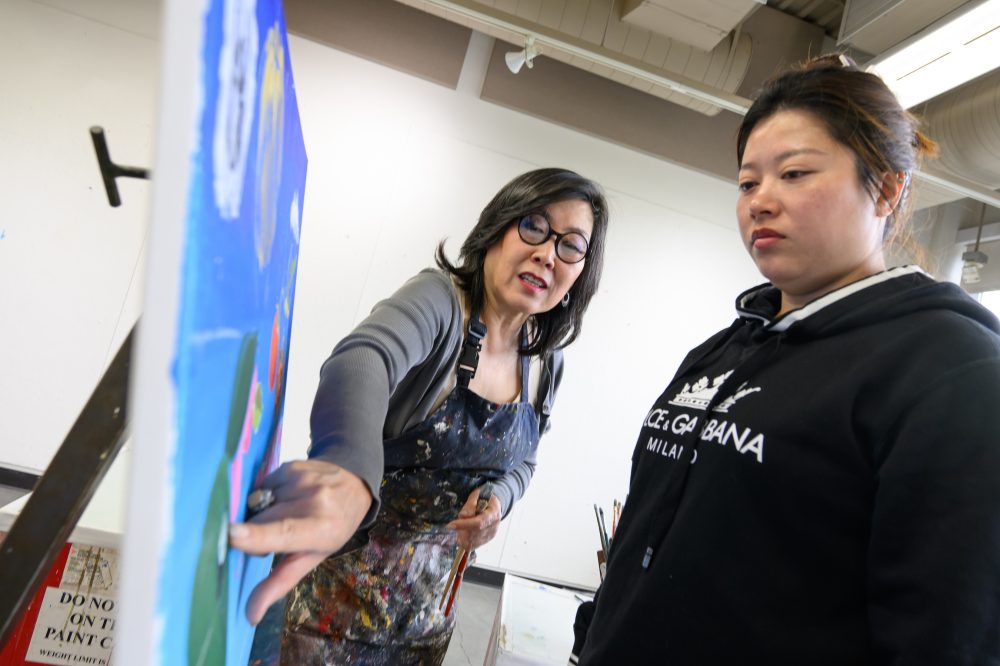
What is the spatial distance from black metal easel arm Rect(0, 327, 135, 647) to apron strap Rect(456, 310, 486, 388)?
2.16 ft

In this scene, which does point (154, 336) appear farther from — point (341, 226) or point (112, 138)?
point (112, 138)

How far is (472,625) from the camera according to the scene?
10.6 ft

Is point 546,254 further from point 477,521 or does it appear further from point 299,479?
point 299,479

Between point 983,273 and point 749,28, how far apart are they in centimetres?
255

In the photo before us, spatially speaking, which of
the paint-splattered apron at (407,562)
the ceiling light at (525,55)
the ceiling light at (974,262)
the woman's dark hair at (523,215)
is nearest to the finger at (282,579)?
the paint-splattered apron at (407,562)

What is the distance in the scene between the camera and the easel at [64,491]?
47cm

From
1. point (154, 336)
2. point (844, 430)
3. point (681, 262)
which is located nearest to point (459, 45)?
point (681, 262)

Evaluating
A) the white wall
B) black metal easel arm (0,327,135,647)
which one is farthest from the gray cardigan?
the white wall

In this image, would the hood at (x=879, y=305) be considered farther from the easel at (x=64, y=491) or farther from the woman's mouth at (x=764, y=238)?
the easel at (x=64, y=491)

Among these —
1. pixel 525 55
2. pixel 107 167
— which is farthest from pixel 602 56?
pixel 107 167

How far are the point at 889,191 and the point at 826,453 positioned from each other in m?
0.38

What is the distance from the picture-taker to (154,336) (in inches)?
10.2

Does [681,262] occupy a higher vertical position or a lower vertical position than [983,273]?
lower

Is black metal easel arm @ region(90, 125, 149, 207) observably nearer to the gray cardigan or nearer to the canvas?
the canvas
